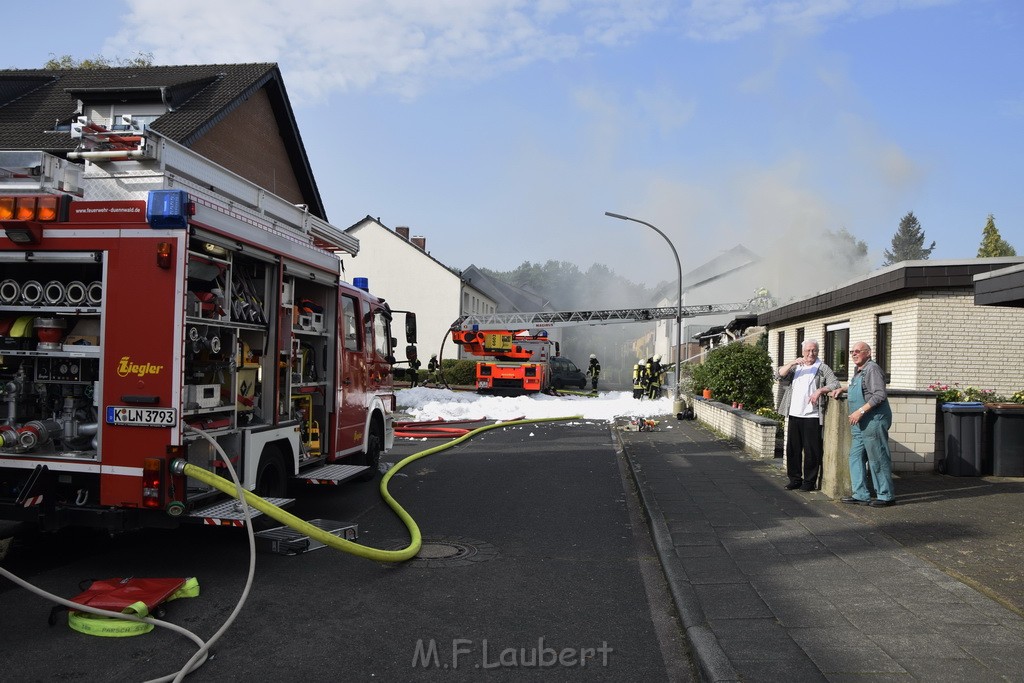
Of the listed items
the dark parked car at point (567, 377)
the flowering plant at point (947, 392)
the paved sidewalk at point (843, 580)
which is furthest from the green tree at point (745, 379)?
the dark parked car at point (567, 377)

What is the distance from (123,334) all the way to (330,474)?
9.48ft

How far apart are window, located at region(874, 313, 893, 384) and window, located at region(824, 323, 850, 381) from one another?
1.47 metres

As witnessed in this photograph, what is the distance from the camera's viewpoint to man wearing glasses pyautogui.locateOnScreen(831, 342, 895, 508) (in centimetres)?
779

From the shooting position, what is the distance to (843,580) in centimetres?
542

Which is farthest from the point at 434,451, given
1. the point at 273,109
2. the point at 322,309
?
the point at 273,109

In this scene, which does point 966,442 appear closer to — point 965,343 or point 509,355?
point 965,343

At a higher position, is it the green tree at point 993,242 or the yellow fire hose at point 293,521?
the green tree at point 993,242

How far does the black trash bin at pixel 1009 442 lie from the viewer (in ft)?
32.6

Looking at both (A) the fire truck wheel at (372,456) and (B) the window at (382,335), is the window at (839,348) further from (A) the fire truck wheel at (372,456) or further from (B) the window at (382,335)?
(A) the fire truck wheel at (372,456)

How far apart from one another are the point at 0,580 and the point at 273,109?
23.5 meters

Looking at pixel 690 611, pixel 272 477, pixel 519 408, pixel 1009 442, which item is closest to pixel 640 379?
pixel 519 408

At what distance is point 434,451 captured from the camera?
12.9m

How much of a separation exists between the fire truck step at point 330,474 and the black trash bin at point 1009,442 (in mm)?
7573

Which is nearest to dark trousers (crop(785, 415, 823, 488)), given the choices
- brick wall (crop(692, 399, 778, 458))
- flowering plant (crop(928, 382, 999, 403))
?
brick wall (crop(692, 399, 778, 458))
